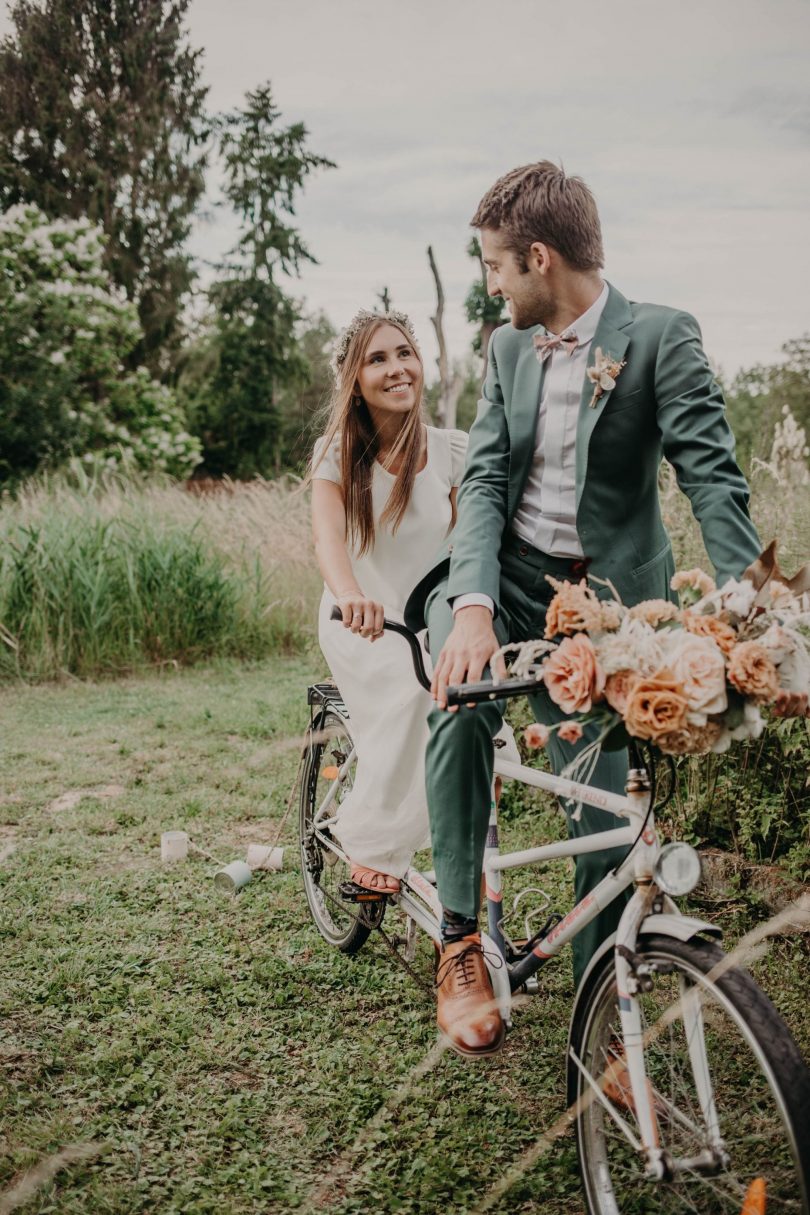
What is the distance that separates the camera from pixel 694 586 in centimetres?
190

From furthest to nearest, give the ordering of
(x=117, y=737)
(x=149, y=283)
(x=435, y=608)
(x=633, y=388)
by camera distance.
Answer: (x=149, y=283), (x=117, y=737), (x=435, y=608), (x=633, y=388)

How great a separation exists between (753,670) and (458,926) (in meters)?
1.16

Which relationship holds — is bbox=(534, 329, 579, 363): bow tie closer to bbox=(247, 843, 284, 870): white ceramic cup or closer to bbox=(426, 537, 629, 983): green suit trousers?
bbox=(426, 537, 629, 983): green suit trousers

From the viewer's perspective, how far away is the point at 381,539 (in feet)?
11.1

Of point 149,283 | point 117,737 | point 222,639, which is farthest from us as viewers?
point 149,283

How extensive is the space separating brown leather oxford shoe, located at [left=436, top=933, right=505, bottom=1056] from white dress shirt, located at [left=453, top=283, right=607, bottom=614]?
1.00m

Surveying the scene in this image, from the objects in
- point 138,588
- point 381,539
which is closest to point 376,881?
point 381,539

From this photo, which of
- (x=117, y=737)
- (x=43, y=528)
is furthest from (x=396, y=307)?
(x=43, y=528)

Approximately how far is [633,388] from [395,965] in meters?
2.12

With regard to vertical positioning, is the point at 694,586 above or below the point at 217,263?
below

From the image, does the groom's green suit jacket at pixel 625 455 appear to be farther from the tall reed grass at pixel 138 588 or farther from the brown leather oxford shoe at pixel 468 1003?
the tall reed grass at pixel 138 588

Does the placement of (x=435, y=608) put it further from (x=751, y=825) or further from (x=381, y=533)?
(x=751, y=825)

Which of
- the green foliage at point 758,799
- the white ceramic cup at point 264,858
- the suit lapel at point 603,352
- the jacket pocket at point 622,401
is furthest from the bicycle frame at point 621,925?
the white ceramic cup at point 264,858

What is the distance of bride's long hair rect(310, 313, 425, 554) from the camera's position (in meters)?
3.34
